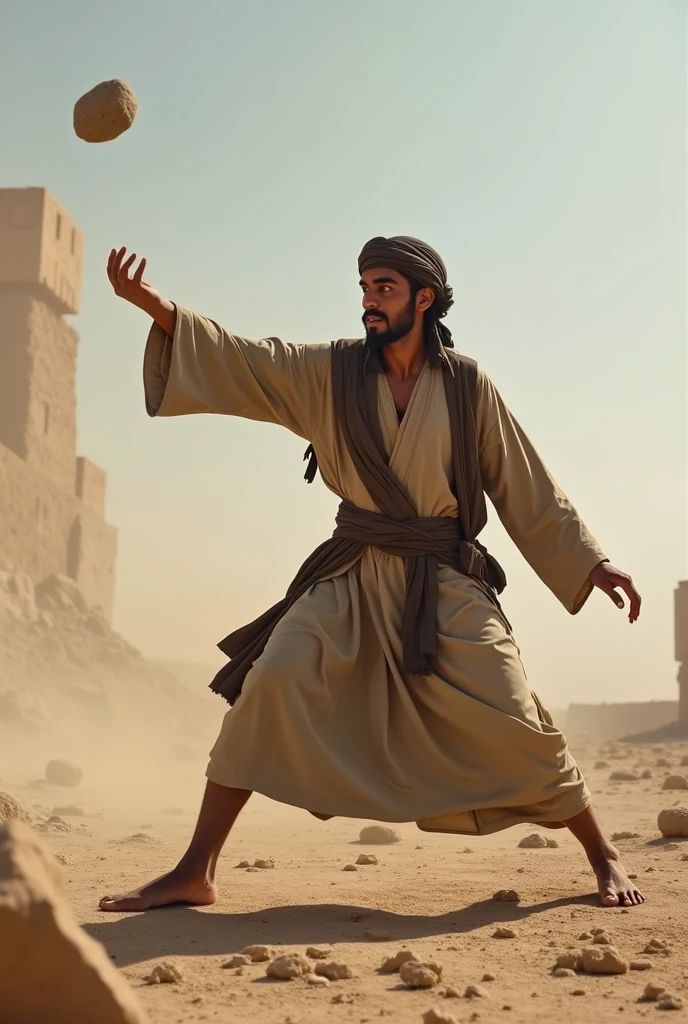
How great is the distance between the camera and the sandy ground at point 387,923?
240 cm

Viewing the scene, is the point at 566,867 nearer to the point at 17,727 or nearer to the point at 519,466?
the point at 519,466

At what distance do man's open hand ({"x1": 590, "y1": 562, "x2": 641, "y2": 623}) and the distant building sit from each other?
60.4ft

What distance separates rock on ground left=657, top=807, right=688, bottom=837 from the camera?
5.08 meters

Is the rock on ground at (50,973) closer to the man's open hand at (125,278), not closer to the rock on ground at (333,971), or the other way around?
the rock on ground at (333,971)

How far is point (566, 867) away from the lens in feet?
14.7

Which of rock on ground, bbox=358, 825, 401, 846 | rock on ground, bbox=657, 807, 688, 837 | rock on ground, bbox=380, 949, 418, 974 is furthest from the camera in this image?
rock on ground, bbox=358, 825, 401, 846

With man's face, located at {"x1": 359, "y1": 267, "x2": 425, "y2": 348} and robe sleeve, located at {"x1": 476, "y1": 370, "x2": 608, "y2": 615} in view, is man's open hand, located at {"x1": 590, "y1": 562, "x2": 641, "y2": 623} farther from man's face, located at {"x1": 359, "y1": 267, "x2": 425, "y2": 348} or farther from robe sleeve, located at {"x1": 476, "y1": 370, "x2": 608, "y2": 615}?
man's face, located at {"x1": 359, "y1": 267, "x2": 425, "y2": 348}

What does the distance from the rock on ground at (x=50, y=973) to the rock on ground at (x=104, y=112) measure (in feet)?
12.3

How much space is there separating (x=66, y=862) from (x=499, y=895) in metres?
1.69

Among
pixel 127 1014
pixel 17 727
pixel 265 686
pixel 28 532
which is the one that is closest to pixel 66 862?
pixel 265 686

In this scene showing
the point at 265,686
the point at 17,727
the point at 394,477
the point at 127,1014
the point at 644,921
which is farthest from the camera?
the point at 17,727

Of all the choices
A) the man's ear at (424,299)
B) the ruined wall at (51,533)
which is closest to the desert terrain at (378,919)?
the man's ear at (424,299)

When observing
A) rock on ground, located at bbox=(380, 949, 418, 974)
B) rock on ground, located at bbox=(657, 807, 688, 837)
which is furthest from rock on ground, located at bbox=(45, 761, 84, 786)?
rock on ground, located at bbox=(380, 949, 418, 974)

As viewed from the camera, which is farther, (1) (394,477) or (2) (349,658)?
(1) (394,477)
